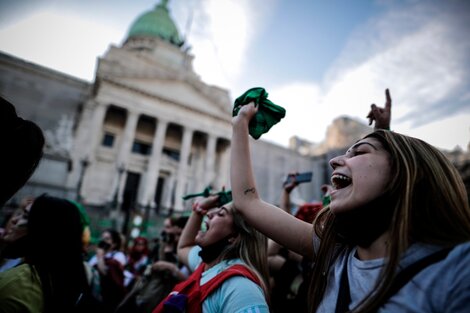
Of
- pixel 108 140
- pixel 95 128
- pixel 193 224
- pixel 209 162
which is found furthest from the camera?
pixel 209 162

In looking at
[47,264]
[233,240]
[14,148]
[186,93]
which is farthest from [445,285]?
[186,93]

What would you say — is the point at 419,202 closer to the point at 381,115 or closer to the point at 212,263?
the point at 381,115

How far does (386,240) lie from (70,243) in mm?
2147

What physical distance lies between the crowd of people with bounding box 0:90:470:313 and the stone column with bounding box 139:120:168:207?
1787 cm

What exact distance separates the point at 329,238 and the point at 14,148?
5.25 ft

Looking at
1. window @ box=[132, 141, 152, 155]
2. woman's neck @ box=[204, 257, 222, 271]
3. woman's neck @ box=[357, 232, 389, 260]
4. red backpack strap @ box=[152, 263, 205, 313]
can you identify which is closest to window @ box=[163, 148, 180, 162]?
window @ box=[132, 141, 152, 155]

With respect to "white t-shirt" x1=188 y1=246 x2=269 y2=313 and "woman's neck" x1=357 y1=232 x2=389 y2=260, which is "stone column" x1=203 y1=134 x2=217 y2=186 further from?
"woman's neck" x1=357 y1=232 x2=389 y2=260

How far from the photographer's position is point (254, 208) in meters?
1.32

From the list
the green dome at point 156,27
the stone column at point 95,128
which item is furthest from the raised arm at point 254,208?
the green dome at point 156,27

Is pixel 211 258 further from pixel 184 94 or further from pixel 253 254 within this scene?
pixel 184 94

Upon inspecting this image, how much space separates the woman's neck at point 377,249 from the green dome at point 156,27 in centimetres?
3455

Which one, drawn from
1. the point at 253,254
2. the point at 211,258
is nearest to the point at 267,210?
the point at 253,254

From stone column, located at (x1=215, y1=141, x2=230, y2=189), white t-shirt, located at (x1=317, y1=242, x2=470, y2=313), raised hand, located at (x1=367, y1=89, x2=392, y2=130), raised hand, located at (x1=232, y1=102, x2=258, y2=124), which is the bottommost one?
white t-shirt, located at (x1=317, y1=242, x2=470, y2=313)

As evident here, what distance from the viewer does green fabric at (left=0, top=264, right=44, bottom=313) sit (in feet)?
4.72
